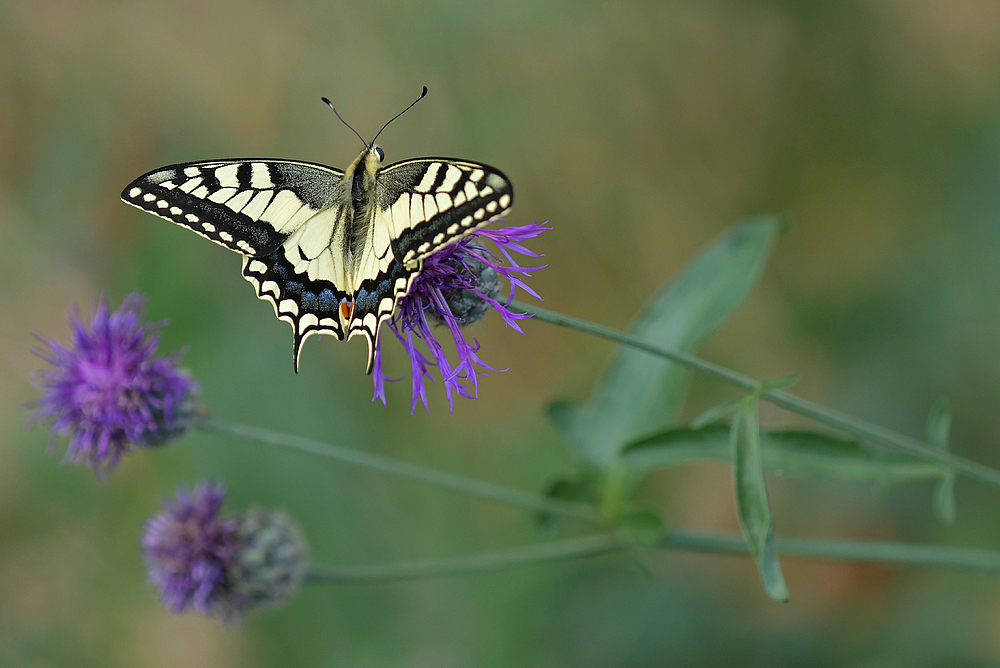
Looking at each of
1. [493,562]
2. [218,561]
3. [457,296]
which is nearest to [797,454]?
[493,562]

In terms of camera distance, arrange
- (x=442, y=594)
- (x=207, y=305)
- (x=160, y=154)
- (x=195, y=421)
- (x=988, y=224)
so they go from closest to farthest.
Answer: (x=195, y=421)
(x=988, y=224)
(x=442, y=594)
(x=207, y=305)
(x=160, y=154)

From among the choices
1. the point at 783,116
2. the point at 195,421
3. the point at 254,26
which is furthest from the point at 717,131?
the point at 195,421

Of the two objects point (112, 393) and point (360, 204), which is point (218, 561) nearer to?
point (112, 393)

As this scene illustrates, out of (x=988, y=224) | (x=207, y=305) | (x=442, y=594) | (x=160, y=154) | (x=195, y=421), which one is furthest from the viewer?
(x=160, y=154)

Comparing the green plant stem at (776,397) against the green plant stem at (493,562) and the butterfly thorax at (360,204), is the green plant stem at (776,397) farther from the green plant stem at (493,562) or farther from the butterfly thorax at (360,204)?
the green plant stem at (493,562)

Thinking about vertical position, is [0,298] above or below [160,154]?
below

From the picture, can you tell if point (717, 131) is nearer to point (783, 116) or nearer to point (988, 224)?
point (783, 116)

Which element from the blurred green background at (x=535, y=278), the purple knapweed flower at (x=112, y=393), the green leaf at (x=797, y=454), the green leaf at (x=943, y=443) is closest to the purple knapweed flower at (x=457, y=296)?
the green leaf at (x=797, y=454)
